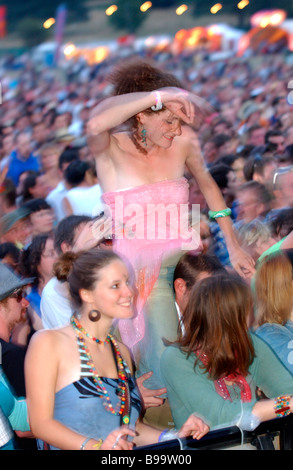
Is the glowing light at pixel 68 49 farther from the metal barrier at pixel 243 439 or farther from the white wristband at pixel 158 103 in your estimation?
the metal barrier at pixel 243 439

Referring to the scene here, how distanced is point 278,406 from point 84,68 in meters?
18.5

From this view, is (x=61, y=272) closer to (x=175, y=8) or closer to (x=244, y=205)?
(x=244, y=205)

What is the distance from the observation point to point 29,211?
4512mm

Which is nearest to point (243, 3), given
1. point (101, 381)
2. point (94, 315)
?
point (94, 315)

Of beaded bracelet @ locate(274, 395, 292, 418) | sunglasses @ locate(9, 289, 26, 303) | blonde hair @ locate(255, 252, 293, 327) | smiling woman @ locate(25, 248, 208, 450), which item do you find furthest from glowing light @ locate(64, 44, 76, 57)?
beaded bracelet @ locate(274, 395, 292, 418)

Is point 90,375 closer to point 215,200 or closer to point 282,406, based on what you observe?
point 282,406

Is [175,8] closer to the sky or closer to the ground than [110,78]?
closer to the ground

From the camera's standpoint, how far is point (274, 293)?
2.78 m

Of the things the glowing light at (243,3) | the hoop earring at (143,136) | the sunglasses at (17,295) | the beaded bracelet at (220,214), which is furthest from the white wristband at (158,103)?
the glowing light at (243,3)

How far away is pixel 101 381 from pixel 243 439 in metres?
0.47

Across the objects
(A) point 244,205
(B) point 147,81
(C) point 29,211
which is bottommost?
(A) point 244,205

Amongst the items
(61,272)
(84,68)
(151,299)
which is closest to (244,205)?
(151,299)

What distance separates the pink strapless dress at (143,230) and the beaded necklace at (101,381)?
54cm

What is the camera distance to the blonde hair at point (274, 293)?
109 inches
